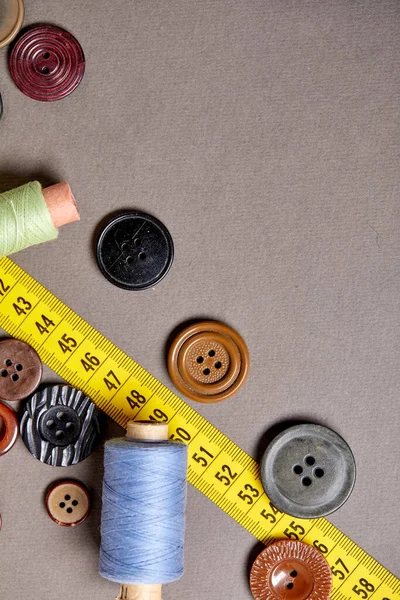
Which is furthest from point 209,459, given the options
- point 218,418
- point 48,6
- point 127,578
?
point 48,6

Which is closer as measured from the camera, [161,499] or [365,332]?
[161,499]

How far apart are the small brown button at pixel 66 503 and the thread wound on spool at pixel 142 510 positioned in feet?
0.91

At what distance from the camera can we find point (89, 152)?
2865 mm

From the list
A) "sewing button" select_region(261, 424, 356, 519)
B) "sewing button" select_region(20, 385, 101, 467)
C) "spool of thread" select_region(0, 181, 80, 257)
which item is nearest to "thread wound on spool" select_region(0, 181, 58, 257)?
"spool of thread" select_region(0, 181, 80, 257)

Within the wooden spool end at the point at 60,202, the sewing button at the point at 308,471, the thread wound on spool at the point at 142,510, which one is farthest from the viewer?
the sewing button at the point at 308,471

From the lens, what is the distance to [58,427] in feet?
9.23

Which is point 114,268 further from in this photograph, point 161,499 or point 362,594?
point 362,594

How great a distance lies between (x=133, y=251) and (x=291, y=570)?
145cm

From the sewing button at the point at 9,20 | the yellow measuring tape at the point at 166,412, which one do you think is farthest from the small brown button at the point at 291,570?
the sewing button at the point at 9,20

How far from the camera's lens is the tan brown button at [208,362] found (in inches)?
111

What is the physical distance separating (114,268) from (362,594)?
→ 65.9 inches

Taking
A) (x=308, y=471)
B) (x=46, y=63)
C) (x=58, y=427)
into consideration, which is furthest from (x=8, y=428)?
(x=46, y=63)

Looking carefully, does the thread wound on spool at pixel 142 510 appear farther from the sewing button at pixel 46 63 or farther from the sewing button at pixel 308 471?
the sewing button at pixel 46 63

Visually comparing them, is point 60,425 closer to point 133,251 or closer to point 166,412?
point 166,412
